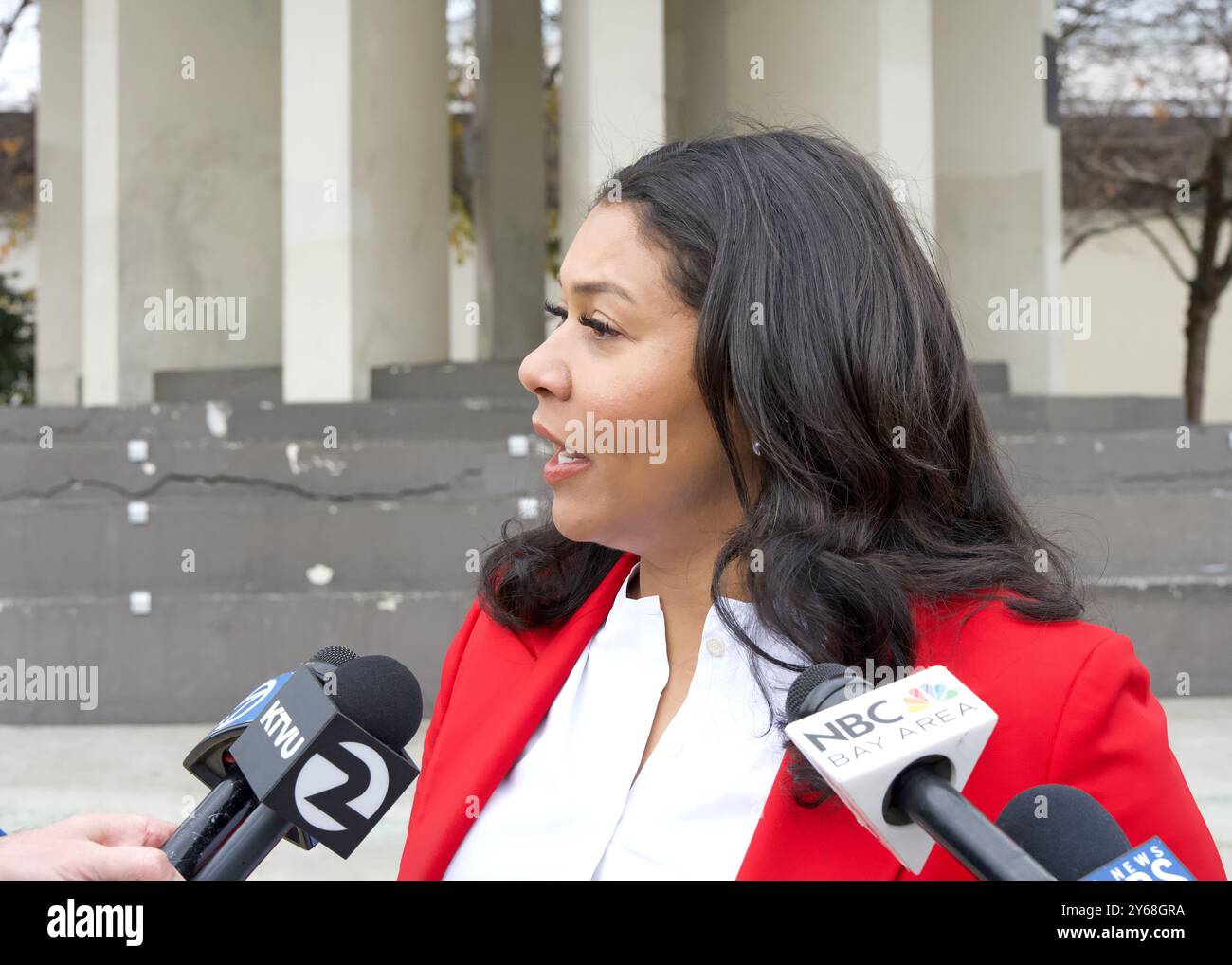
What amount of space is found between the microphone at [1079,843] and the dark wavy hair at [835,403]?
51 cm

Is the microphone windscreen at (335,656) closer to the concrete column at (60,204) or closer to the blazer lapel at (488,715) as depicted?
the blazer lapel at (488,715)

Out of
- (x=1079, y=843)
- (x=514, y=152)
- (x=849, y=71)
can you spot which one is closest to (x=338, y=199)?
(x=849, y=71)

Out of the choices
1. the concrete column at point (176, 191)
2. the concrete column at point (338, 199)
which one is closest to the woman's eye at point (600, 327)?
the concrete column at point (338, 199)

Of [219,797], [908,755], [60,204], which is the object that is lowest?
[219,797]

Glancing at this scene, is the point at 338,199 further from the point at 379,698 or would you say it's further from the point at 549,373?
the point at 379,698

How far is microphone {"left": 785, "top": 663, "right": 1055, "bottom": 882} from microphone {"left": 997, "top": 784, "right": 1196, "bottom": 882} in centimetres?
5

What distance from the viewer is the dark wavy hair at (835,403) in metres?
1.61

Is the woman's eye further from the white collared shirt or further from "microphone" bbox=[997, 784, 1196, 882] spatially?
"microphone" bbox=[997, 784, 1196, 882]

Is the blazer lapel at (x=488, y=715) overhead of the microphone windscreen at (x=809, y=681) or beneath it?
beneath

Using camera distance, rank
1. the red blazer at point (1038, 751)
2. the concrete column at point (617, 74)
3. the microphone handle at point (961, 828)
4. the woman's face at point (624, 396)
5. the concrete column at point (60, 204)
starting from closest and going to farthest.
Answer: the microphone handle at point (961, 828)
the red blazer at point (1038, 751)
the woman's face at point (624, 396)
the concrete column at point (617, 74)
the concrete column at point (60, 204)

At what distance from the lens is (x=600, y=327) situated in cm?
Result: 173

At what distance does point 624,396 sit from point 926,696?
2.38ft

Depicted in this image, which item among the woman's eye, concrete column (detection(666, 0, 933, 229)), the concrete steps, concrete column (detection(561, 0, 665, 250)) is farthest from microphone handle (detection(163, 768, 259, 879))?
concrete column (detection(561, 0, 665, 250))
